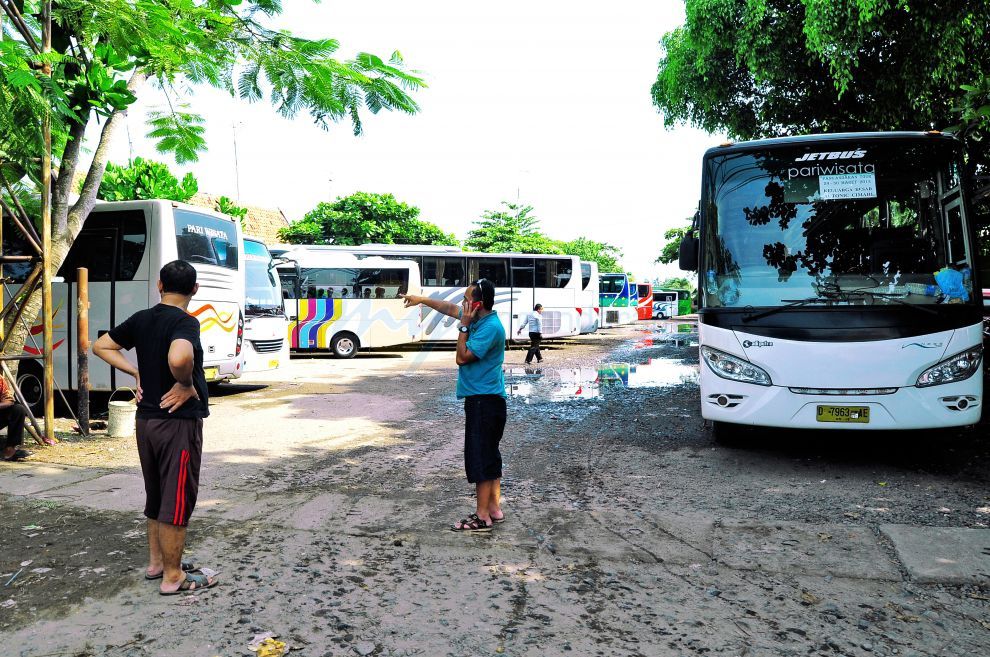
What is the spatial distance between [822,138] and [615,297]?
131ft

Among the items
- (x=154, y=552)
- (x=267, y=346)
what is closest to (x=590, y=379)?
(x=267, y=346)

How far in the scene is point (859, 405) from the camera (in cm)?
649

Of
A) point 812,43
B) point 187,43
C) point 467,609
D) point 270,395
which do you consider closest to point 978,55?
point 812,43

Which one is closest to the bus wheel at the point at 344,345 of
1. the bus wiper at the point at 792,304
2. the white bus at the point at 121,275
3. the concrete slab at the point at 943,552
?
the white bus at the point at 121,275

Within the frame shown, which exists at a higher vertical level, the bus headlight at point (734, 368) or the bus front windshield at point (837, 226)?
the bus front windshield at point (837, 226)

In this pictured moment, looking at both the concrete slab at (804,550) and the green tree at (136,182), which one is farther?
the green tree at (136,182)

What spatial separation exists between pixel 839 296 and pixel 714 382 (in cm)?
136

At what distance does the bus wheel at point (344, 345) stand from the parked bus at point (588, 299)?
8360 mm

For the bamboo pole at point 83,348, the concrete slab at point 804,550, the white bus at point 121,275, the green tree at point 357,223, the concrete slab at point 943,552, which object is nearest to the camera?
the concrete slab at point 943,552

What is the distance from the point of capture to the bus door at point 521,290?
84.3 ft

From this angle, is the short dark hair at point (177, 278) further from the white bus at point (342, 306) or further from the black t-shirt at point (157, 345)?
the white bus at point (342, 306)

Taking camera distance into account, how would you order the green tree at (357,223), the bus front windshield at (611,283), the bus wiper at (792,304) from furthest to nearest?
the green tree at (357,223) → the bus front windshield at (611,283) → the bus wiper at (792,304)

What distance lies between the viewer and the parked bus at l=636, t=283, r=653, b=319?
51188 millimetres

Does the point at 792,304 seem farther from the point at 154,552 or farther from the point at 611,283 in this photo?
the point at 611,283
